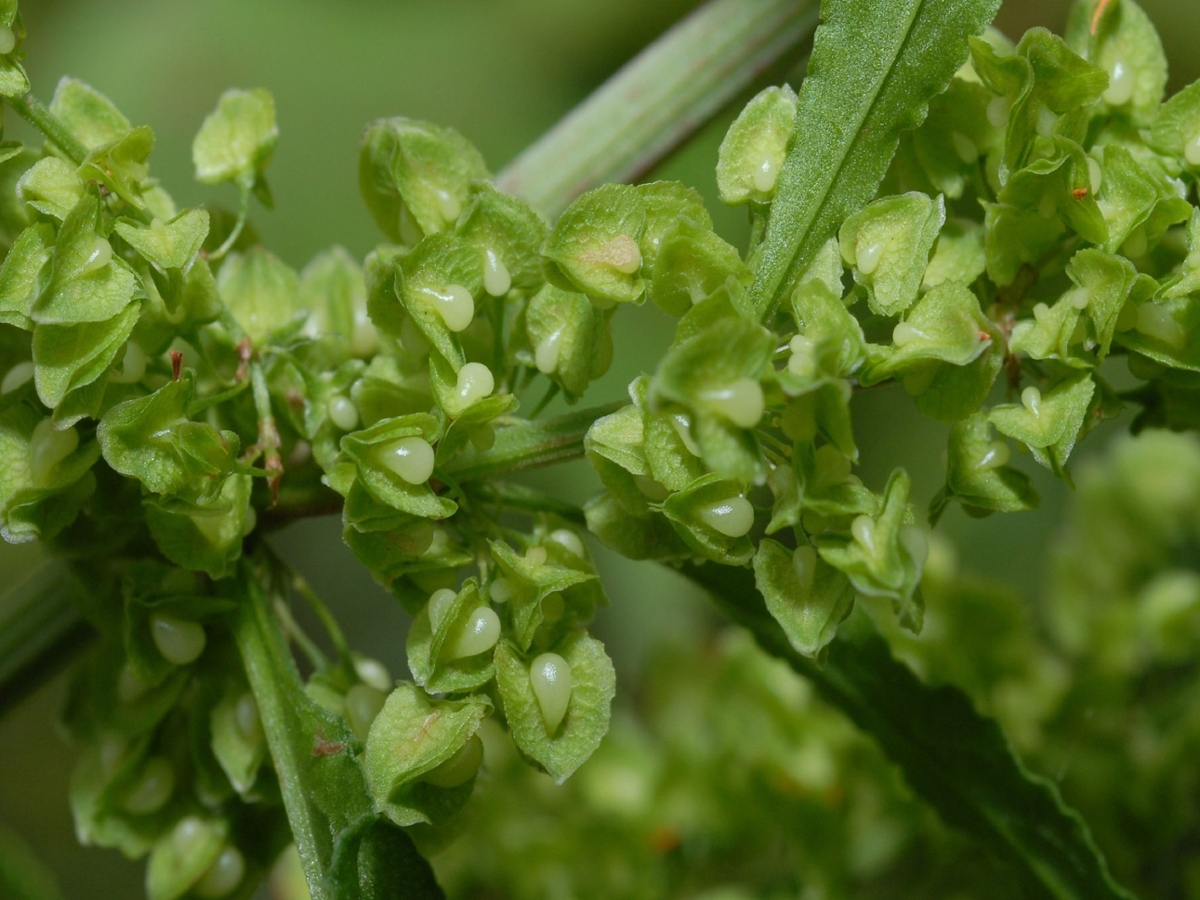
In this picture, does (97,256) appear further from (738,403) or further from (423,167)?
(738,403)

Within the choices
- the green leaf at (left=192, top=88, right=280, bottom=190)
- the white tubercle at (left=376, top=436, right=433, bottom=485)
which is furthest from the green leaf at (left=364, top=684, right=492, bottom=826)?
the green leaf at (left=192, top=88, right=280, bottom=190)

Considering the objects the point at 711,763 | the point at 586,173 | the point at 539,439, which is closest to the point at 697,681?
the point at 711,763

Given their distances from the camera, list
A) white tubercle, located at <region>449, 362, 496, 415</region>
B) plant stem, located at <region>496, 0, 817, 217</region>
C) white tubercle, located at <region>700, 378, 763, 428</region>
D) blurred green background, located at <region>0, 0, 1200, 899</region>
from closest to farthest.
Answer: white tubercle, located at <region>700, 378, 763, 428</region>, white tubercle, located at <region>449, 362, 496, 415</region>, plant stem, located at <region>496, 0, 817, 217</region>, blurred green background, located at <region>0, 0, 1200, 899</region>

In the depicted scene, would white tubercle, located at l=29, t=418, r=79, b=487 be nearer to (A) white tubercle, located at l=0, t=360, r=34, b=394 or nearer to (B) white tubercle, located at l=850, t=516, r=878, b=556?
(A) white tubercle, located at l=0, t=360, r=34, b=394

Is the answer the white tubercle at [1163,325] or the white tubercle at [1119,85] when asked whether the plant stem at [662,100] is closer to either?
the white tubercle at [1119,85]

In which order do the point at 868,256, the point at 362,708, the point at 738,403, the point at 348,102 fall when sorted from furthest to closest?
the point at 348,102
the point at 362,708
the point at 868,256
the point at 738,403

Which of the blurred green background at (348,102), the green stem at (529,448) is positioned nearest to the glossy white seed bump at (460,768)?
the green stem at (529,448)

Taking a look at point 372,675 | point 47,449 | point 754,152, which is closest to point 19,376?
point 47,449
